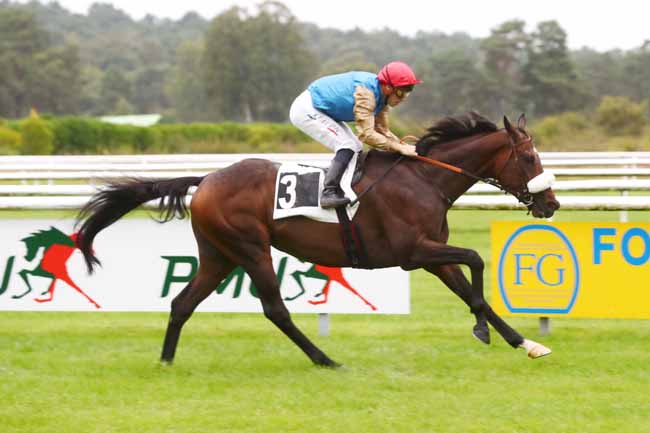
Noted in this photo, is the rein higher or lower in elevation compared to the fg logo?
higher

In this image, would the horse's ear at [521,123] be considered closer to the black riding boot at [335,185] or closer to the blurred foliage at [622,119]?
the black riding boot at [335,185]

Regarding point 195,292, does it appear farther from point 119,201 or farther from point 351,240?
point 351,240

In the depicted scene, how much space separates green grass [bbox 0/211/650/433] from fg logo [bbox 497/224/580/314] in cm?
25

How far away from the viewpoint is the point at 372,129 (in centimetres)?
A: 607

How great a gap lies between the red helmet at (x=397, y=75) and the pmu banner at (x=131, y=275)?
5.34ft

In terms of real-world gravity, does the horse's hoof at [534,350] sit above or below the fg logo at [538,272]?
below

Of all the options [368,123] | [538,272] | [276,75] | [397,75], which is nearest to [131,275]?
[368,123]

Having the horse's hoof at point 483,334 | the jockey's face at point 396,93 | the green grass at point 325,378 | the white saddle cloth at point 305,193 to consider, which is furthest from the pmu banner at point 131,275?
the jockey's face at point 396,93

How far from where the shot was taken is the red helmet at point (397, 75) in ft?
19.8

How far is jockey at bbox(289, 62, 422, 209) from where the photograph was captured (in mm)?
6070

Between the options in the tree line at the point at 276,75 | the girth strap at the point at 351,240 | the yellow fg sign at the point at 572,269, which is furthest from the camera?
the tree line at the point at 276,75

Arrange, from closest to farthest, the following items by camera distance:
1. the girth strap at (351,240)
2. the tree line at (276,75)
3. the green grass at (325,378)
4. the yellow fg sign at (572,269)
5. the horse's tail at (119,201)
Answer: the green grass at (325,378), the girth strap at (351,240), the horse's tail at (119,201), the yellow fg sign at (572,269), the tree line at (276,75)

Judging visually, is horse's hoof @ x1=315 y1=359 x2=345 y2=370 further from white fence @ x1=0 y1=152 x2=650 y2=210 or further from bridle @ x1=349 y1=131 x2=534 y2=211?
white fence @ x1=0 y1=152 x2=650 y2=210

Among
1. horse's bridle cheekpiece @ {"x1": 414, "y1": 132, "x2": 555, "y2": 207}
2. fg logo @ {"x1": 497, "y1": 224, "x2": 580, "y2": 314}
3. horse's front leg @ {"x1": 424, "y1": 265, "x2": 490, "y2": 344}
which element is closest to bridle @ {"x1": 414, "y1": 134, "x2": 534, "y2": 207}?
horse's bridle cheekpiece @ {"x1": 414, "y1": 132, "x2": 555, "y2": 207}
